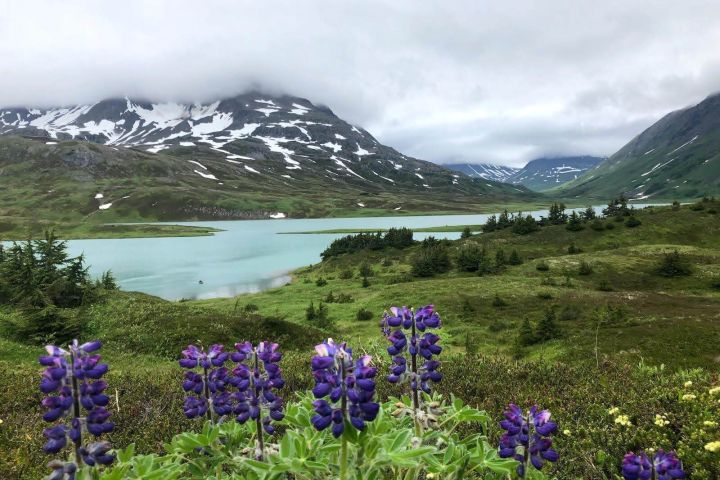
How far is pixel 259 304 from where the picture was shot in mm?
41531

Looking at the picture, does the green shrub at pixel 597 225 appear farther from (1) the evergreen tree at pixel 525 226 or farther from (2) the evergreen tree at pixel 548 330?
(2) the evergreen tree at pixel 548 330

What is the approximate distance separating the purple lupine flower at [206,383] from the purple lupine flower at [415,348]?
163cm

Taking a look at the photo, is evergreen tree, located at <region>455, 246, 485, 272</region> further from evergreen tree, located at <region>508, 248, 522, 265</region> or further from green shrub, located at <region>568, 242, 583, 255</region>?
green shrub, located at <region>568, 242, 583, 255</region>

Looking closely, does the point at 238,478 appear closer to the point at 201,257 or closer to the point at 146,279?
the point at 146,279

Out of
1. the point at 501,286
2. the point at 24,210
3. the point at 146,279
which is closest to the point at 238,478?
the point at 501,286

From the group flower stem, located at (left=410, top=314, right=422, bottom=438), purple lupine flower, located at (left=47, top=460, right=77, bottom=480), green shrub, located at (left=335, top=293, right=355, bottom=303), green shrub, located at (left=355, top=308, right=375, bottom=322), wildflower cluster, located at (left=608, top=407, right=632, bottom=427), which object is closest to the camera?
purple lupine flower, located at (left=47, top=460, right=77, bottom=480)

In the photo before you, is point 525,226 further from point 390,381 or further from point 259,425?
point 259,425

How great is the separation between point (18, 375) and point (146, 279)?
56.2 metres

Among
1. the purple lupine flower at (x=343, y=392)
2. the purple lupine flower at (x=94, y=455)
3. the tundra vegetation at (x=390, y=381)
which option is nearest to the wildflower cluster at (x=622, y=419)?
the tundra vegetation at (x=390, y=381)

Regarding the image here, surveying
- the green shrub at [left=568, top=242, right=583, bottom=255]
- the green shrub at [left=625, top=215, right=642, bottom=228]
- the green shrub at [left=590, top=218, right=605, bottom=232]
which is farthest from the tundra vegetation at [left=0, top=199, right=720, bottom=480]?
the green shrub at [left=625, top=215, right=642, bottom=228]

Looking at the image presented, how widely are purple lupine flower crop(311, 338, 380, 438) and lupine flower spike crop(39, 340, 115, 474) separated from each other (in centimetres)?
147

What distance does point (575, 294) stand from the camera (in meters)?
31.8

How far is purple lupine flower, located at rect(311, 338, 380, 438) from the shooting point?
119 inches

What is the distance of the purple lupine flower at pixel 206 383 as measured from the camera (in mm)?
4168
